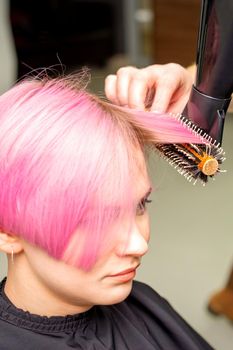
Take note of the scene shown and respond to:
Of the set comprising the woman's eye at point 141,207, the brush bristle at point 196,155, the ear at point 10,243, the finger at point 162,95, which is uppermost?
the finger at point 162,95

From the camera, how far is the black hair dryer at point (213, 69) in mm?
783

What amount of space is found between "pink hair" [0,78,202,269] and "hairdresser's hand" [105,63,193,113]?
163 mm

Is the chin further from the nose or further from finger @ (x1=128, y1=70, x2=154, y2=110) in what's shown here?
finger @ (x1=128, y1=70, x2=154, y2=110)

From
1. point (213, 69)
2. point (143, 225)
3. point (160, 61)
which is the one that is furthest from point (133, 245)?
point (160, 61)

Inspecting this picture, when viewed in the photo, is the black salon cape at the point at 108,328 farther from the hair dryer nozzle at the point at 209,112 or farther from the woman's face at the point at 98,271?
the hair dryer nozzle at the point at 209,112

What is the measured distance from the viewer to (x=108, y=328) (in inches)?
39.0

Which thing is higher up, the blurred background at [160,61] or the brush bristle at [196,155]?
the brush bristle at [196,155]

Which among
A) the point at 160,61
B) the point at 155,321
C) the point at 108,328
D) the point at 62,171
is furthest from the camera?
the point at 160,61

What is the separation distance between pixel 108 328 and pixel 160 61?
350 centimetres

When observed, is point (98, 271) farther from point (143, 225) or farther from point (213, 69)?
point (213, 69)

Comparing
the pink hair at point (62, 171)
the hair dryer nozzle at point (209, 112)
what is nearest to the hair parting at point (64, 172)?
the pink hair at point (62, 171)

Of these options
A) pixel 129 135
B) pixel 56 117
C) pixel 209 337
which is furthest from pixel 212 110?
pixel 209 337

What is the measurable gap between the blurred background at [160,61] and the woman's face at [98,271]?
0.46 ft

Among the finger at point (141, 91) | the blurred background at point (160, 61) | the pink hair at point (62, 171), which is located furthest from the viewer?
the blurred background at point (160, 61)
